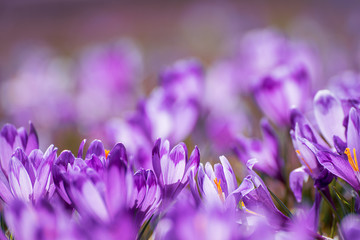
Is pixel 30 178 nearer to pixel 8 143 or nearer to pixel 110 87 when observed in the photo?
pixel 8 143

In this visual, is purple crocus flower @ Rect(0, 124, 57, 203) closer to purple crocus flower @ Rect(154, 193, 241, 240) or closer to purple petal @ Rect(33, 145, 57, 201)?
purple petal @ Rect(33, 145, 57, 201)

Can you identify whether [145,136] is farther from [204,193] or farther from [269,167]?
[204,193]

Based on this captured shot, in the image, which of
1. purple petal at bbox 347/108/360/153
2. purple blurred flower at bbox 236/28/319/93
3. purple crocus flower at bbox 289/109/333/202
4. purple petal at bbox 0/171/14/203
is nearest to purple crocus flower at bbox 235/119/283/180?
purple crocus flower at bbox 289/109/333/202

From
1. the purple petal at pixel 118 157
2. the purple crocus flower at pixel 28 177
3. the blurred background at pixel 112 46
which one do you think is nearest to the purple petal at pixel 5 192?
the purple crocus flower at pixel 28 177

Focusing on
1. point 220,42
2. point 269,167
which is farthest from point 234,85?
point 220,42

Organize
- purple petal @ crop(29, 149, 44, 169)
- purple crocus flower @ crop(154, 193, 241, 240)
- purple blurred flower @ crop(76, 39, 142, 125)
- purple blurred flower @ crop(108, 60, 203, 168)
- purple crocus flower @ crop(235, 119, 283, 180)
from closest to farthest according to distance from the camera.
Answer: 1. purple crocus flower @ crop(154, 193, 241, 240)
2. purple petal @ crop(29, 149, 44, 169)
3. purple crocus flower @ crop(235, 119, 283, 180)
4. purple blurred flower @ crop(108, 60, 203, 168)
5. purple blurred flower @ crop(76, 39, 142, 125)

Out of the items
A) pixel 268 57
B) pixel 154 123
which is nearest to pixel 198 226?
pixel 154 123

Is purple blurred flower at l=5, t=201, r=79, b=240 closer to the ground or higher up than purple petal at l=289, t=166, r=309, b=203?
higher up

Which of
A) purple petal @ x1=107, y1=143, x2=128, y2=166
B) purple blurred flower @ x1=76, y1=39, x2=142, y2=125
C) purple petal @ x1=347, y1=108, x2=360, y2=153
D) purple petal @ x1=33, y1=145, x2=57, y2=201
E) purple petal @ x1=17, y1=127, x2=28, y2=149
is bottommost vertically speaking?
purple blurred flower @ x1=76, y1=39, x2=142, y2=125
